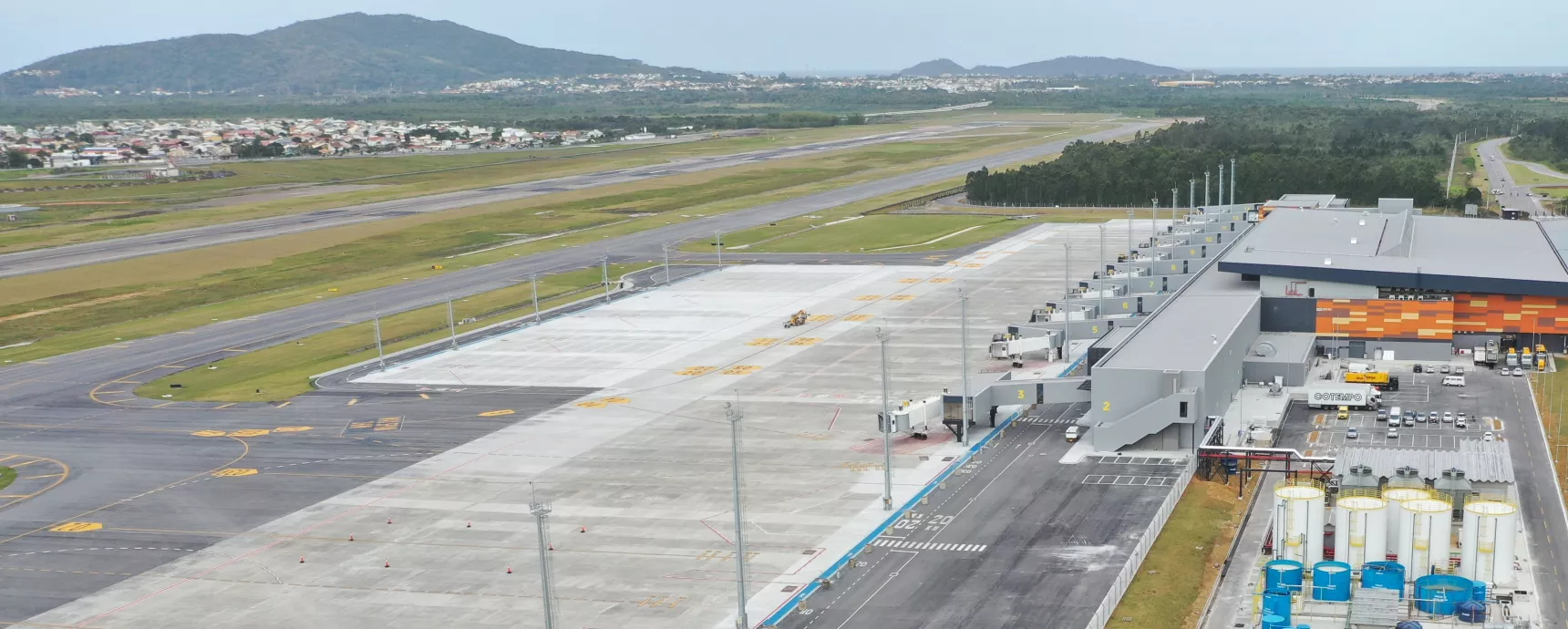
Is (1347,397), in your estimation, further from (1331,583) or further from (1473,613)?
(1473,613)

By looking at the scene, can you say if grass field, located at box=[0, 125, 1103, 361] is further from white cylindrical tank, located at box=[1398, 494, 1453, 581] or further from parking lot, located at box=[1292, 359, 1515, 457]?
white cylindrical tank, located at box=[1398, 494, 1453, 581]

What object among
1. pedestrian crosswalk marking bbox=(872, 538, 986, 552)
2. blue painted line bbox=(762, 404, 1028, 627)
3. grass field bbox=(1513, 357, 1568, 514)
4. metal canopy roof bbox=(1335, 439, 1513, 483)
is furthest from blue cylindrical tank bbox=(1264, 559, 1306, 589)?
grass field bbox=(1513, 357, 1568, 514)

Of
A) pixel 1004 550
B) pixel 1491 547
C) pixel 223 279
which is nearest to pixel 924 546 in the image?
pixel 1004 550

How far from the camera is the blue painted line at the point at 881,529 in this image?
183ft

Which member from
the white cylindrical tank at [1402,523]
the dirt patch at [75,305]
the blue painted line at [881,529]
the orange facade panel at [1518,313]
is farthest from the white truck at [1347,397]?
the dirt patch at [75,305]

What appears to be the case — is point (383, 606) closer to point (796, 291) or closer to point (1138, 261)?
point (796, 291)

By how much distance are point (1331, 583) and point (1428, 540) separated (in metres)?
5.25

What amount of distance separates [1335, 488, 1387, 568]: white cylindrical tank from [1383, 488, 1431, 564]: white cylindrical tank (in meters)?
0.45

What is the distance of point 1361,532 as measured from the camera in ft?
189

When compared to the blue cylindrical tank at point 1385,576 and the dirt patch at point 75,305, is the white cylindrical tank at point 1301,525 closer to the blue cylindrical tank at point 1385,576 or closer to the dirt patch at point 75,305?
the blue cylindrical tank at point 1385,576

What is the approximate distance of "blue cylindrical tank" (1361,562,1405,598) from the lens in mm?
54344

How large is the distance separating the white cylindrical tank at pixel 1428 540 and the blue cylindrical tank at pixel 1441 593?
8.75 feet

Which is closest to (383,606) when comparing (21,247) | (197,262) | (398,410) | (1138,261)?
(398,410)

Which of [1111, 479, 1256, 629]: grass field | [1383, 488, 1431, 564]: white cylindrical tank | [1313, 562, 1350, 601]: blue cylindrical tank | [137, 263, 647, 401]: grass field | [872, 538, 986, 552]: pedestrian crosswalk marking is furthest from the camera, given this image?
[137, 263, 647, 401]: grass field
